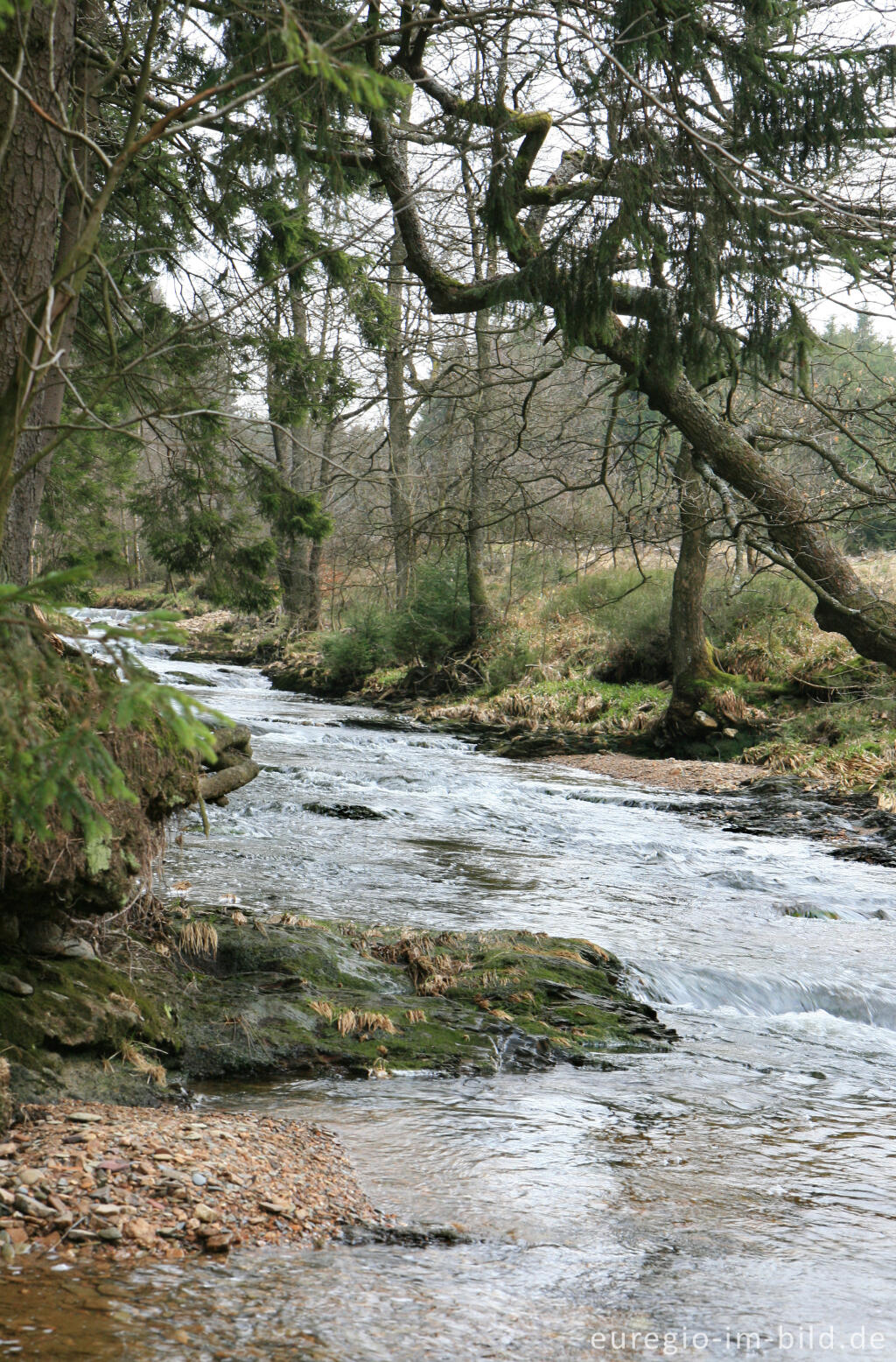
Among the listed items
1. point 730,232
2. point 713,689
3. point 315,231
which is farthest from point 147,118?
point 713,689

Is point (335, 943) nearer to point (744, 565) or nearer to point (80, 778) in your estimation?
point (80, 778)

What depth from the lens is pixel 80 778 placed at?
350 centimetres

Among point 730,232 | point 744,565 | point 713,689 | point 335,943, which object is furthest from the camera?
point 744,565

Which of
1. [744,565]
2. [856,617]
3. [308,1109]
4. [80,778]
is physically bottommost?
[308,1109]

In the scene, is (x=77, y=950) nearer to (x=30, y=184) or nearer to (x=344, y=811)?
(x=30, y=184)

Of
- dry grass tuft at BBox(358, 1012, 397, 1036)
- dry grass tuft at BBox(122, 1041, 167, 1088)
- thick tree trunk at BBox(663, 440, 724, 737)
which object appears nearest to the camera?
dry grass tuft at BBox(122, 1041, 167, 1088)

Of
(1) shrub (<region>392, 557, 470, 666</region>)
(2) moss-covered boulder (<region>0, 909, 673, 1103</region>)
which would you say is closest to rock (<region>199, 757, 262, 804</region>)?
(2) moss-covered boulder (<region>0, 909, 673, 1103</region>)

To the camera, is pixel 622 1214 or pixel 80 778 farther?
pixel 80 778

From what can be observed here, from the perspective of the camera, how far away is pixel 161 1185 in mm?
2822

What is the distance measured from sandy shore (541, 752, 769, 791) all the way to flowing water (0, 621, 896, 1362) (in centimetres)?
426

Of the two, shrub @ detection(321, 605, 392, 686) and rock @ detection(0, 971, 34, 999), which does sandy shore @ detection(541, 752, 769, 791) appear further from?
rock @ detection(0, 971, 34, 999)

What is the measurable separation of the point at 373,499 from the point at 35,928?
1756 centimetres

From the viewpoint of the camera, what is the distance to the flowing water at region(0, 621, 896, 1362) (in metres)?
2.36

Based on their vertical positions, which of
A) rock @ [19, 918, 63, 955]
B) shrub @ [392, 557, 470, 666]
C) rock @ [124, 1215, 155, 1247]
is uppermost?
shrub @ [392, 557, 470, 666]
